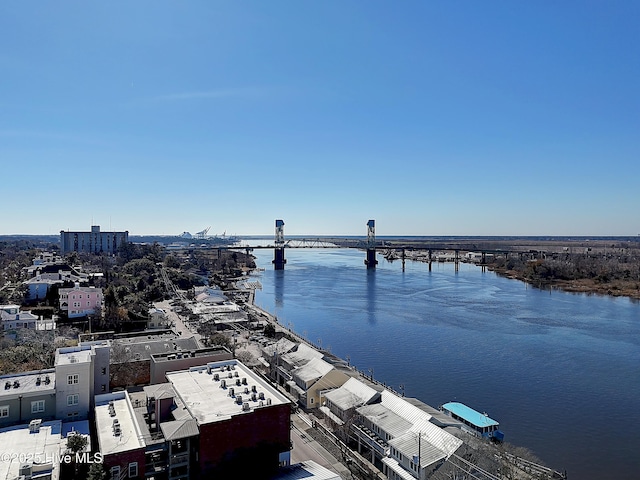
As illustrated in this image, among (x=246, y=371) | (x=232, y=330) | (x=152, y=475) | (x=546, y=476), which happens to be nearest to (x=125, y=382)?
(x=246, y=371)

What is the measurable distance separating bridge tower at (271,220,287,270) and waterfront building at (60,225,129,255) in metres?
6.64

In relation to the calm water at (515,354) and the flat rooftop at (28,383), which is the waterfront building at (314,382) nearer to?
the calm water at (515,354)

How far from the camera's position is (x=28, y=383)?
3.16 meters

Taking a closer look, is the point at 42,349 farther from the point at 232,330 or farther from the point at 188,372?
the point at 232,330

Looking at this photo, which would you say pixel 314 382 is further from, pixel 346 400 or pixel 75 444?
pixel 75 444

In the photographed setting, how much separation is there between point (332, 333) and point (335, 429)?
12.2 ft

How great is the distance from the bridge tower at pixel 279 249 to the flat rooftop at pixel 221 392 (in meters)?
16.0

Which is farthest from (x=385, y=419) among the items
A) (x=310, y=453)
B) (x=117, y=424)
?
(x=117, y=424)

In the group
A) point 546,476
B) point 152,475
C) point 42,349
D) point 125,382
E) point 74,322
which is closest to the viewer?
point 152,475

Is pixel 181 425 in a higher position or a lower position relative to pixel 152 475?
higher

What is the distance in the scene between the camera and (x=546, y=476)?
→ 2.95 meters

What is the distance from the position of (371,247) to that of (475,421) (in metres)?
17.2

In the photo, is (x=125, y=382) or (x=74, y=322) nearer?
(x=125, y=382)

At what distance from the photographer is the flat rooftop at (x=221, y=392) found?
2.79 m
